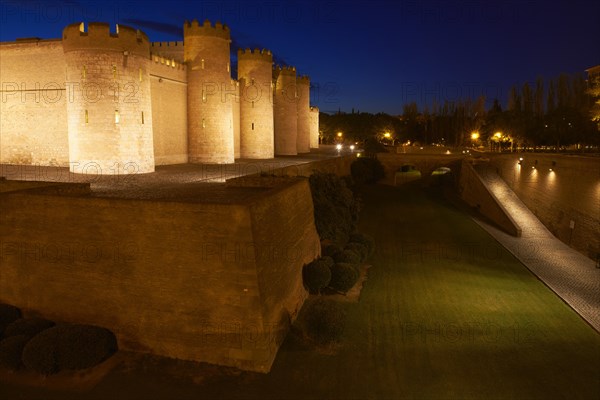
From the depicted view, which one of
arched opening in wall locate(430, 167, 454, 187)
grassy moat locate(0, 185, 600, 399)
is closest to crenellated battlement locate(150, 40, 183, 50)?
grassy moat locate(0, 185, 600, 399)

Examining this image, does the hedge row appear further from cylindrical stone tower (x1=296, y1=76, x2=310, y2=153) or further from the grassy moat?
cylindrical stone tower (x1=296, y1=76, x2=310, y2=153)

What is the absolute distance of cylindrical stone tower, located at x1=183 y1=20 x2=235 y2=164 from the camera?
23.4 meters

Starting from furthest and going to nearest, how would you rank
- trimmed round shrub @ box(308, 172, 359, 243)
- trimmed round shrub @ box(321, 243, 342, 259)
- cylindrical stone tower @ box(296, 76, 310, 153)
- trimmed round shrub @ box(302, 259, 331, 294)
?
cylindrical stone tower @ box(296, 76, 310, 153), trimmed round shrub @ box(308, 172, 359, 243), trimmed round shrub @ box(321, 243, 342, 259), trimmed round shrub @ box(302, 259, 331, 294)

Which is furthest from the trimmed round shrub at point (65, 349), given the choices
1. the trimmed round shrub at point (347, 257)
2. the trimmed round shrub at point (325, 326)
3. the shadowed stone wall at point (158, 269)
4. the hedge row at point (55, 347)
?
the trimmed round shrub at point (347, 257)

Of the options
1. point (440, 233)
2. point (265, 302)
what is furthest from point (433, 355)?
point (440, 233)

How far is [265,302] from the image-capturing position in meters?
9.50

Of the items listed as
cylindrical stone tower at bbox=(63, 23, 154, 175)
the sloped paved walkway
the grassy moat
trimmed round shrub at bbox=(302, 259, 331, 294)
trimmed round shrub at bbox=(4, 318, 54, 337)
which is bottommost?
the grassy moat

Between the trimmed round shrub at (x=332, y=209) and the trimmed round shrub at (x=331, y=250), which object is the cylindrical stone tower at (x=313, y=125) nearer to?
the trimmed round shrub at (x=332, y=209)

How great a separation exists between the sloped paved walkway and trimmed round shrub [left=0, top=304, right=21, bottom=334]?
1477cm

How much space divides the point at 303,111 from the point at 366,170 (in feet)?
26.5

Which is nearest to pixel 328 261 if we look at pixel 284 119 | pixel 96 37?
pixel 96 37

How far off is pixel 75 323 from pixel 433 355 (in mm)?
8470

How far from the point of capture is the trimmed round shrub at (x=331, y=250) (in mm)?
15062

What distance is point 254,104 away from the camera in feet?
94.5
